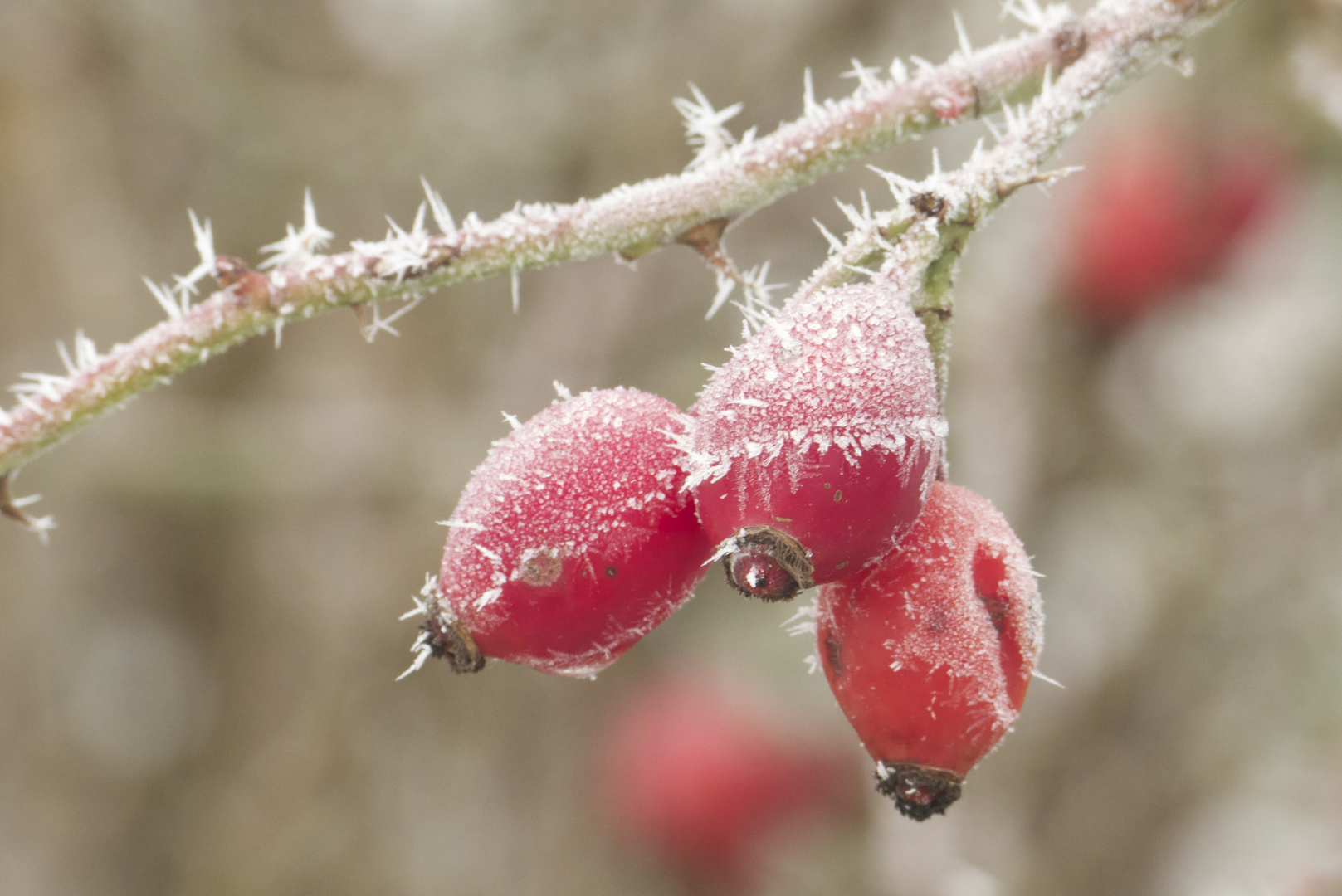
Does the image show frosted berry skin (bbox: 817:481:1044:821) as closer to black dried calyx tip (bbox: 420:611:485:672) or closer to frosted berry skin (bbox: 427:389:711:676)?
frosted berry skin (bbox: 427:389:711:676)

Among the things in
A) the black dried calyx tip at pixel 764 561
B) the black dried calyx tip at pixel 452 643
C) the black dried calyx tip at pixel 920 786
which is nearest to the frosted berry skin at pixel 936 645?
the black dried calyx tip at pixel 920 786

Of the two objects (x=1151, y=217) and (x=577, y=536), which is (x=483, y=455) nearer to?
(x=577, y=536)

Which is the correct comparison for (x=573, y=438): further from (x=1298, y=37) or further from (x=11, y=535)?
(x=11, y=535)

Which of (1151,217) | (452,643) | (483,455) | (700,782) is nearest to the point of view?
(452,643)

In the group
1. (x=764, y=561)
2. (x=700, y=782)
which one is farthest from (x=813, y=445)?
(x=700, y=782)

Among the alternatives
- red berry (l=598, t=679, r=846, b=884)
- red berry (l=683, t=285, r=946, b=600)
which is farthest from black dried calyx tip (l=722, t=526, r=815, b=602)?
red berry (l=598, t=679, r=846, b=884)

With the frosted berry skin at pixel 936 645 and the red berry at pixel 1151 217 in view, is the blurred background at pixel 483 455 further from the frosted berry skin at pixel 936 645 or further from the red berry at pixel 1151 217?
the frosted berry skin at pixel 936 645
